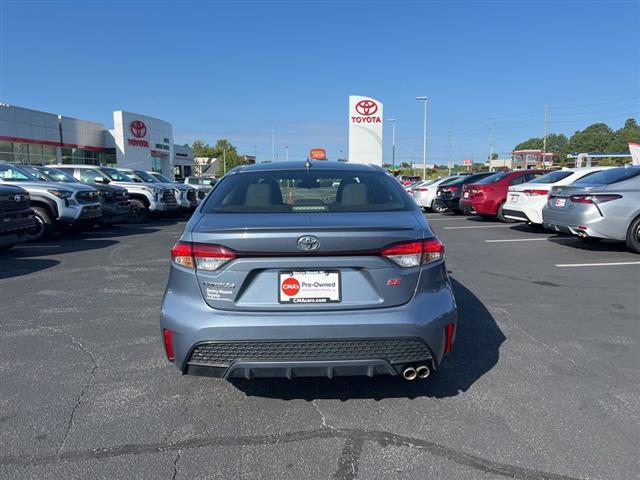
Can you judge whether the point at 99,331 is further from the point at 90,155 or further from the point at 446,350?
the point at 90,155

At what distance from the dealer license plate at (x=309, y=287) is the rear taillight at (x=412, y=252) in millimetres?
344

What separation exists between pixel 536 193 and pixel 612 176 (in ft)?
7.85

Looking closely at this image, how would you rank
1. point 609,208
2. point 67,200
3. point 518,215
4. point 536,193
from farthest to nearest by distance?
point 518,215, point 536,193, point 67,200, point 609,208

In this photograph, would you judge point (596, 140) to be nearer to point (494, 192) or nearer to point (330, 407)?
point (494, 192)

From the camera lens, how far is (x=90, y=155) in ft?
130

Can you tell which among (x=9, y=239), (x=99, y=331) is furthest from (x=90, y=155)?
(x=99, y=331)

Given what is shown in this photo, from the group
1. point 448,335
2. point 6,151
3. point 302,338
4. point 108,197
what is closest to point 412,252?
point 448,335

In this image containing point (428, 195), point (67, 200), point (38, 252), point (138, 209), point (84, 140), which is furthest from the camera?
point (84, 140)

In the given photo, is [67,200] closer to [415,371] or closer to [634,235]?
[415,371]

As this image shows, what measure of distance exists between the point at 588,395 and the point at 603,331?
1521 millimetres

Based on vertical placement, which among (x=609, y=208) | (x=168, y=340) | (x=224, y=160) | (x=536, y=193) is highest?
(x=224, y=160)

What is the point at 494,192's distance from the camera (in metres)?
13.6

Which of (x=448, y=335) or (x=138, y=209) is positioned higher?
(x=138, y=209)

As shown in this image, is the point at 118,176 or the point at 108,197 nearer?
the point at 108,197
